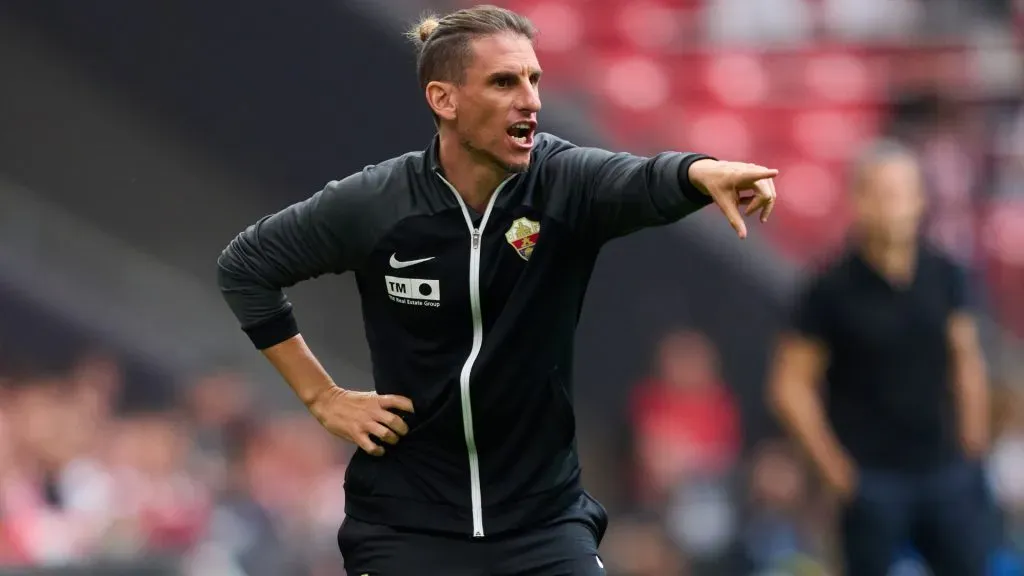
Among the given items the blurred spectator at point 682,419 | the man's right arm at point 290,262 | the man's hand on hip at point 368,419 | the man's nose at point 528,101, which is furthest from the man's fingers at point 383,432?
the blurred spectator at point 682,419

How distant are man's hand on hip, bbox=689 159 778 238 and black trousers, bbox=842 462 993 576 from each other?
3198 millimetres

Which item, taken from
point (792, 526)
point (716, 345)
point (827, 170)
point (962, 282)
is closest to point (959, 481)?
point (962, 282)

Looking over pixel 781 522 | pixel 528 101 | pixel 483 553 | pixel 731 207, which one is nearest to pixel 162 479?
pixel 781 522

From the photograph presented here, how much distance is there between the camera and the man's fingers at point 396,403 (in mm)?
4449

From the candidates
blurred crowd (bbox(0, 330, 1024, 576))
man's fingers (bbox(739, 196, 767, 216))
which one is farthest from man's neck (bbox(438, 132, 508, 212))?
blurred crowd (bbox(0, 330, 1024, 576))

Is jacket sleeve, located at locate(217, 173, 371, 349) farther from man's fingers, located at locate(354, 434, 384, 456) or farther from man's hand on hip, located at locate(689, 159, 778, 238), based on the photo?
man's hand on hip, located at locate(689, 159, 778, 238)

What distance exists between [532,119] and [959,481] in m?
3.29

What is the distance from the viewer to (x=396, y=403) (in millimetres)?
4465

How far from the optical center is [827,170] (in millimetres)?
12805

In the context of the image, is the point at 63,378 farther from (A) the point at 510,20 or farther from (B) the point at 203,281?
(A) the point at 510,20

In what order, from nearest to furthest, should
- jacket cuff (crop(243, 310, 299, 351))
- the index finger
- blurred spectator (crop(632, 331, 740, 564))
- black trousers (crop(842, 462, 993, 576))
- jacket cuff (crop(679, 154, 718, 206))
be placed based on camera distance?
1. the index finger
2. jacket cuff (crop(679, 154, 718, 206))
3. jacket cuff (crop(243, 310, 299, 351))
4. black trousers (crop(842, 462, 993, 576))
5. blurred spectator (crop(632, 331, 740, 564))

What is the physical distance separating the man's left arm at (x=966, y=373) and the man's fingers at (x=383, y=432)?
10.5 ft

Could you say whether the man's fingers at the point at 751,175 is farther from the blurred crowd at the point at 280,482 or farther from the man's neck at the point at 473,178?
the blurred crowd at the point at 280,482

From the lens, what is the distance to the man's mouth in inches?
169
